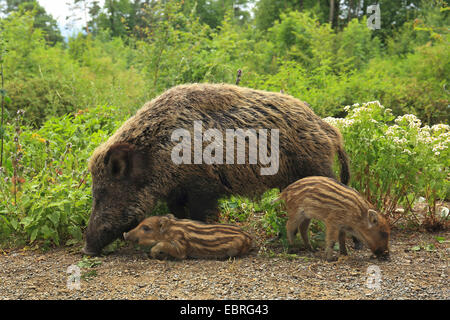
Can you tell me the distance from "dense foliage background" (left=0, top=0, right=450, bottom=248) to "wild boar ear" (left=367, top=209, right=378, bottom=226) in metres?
0.95

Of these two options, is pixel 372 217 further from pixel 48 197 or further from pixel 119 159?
pixel 48 197

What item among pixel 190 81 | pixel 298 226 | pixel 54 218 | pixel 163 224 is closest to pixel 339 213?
pixel 298 226

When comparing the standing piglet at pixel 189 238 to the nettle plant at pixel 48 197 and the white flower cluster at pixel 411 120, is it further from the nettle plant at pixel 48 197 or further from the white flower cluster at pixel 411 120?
the white flower cluster at pixel 411 120

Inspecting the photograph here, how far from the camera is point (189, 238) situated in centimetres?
→ 419

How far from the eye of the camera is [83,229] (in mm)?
4973

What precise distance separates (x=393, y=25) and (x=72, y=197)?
2286 cm

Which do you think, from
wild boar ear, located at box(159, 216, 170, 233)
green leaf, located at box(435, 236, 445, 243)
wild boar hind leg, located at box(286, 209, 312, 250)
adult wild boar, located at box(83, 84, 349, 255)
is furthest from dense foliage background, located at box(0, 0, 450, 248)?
wild boar ear, located at box(159, 216, 170, 233)

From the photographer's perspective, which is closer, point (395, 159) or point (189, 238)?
point (189, 238)

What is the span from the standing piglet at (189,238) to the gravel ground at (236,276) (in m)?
0.10

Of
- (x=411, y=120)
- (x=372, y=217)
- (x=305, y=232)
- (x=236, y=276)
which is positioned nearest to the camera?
(x=236, y=276)

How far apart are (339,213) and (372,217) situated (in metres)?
0.30

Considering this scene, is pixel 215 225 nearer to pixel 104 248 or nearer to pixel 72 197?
pixel 104 248

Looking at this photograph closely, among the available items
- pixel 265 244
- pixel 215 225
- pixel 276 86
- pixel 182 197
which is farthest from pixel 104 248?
pixel 276 86

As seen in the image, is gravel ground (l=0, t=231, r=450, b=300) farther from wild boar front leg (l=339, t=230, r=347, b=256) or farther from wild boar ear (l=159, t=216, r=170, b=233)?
wild boar ear (l=159, t=216, r=170, b=233)
